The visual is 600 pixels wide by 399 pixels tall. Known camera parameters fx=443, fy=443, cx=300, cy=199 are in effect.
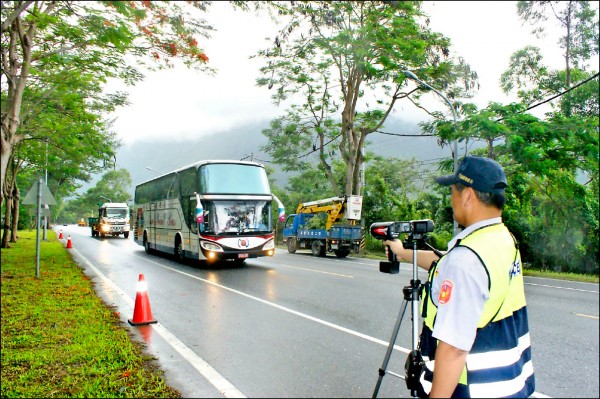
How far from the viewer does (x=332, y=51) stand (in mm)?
1735

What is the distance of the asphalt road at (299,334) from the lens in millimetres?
4023

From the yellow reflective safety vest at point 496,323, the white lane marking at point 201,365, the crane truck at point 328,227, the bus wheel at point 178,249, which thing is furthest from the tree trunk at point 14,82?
the crane truck at point 328,227

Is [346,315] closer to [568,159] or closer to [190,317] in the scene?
[190,317]

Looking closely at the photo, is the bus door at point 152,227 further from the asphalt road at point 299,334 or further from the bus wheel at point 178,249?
the asphalt road at point 299,334

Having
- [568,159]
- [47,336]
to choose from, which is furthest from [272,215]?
[568,159]

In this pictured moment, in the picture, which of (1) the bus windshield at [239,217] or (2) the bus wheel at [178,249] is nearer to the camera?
(1) the bus windshield at [239,217]

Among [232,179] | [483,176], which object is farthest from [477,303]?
[232,179]

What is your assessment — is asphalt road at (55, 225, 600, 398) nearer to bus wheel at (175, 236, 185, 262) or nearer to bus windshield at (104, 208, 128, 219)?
bus wheel at (175, 236, 185, 262)

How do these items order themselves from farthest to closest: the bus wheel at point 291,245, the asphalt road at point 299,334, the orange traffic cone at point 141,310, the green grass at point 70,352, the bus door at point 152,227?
the bus wheel at point 291,245, the bus door at point 152,227, the orange traffic cone at point 141,310, the asphalt road at point 299,334, the green grass at point 70,352

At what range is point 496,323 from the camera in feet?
4.56

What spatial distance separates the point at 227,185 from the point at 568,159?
10.1 meters

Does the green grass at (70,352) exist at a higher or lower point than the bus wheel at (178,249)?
lower

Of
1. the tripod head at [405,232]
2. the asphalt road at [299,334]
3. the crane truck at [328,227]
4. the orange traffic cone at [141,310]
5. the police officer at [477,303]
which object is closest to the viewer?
the police officer at [477,303]

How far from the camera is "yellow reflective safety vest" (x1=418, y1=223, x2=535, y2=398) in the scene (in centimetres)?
133
